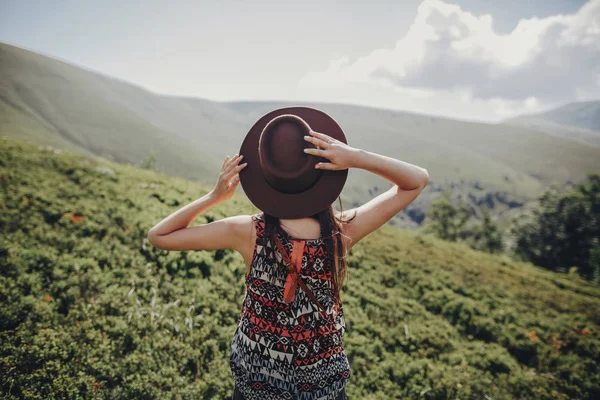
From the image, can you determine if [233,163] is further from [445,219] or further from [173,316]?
[445,219]

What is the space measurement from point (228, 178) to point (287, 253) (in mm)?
663

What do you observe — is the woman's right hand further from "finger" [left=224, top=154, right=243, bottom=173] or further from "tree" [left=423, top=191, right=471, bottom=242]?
"tree" [left=423, top=191, right=471, bottom=242]

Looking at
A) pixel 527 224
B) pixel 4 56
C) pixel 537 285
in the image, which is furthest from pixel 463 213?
pixel 4 56

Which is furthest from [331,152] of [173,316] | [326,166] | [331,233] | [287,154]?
[173,316]

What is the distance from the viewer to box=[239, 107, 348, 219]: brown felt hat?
1.88 m

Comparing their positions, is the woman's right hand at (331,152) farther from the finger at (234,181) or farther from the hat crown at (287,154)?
the finger at (234,181)

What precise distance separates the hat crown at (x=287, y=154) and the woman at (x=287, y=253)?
0.03 m

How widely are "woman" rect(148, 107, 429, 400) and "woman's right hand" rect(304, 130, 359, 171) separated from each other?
11cm

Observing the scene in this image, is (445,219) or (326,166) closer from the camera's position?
(326,166)

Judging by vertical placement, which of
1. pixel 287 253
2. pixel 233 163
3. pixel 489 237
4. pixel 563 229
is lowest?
pixel 489 237

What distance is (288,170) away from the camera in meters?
1.89

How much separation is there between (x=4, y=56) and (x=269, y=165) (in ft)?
877

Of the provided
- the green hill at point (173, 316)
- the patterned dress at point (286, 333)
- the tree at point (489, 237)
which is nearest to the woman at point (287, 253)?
the patterned dress at point (286, 333)

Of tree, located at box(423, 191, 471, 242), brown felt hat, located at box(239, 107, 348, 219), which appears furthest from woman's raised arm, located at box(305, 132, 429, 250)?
tree, located at box(423, 191, 471, 242)
